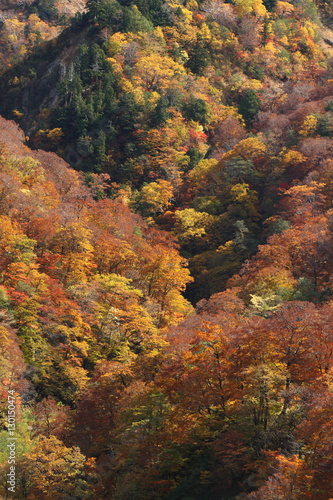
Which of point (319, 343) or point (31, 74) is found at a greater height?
point (319, 343)

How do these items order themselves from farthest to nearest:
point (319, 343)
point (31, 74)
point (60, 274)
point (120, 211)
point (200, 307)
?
point (31, 74), point (120, 211), point (200, 307), point (60, 274), point (319, 343)

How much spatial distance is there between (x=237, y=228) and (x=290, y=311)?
38.1 m

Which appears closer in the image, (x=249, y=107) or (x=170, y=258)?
(x=170, y=258)

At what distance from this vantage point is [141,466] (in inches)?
1035

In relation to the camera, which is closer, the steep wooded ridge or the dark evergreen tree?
the steep wooded ridge

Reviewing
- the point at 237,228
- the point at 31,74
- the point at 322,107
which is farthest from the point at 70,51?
the point at 237,228

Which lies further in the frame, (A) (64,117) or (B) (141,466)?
(A) (64,117)

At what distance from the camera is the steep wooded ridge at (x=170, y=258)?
25453 mm

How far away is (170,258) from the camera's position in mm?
48656

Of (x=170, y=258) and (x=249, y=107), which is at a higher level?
(x=170, y=258)

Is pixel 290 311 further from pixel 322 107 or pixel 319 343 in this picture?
pixel 322 107

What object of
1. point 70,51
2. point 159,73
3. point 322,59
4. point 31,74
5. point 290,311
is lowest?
point 31,74

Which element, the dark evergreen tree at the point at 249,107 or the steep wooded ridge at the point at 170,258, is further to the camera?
the dark evergreen tree at the point at 249,107

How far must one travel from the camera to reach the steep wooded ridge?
25453 millimetres
